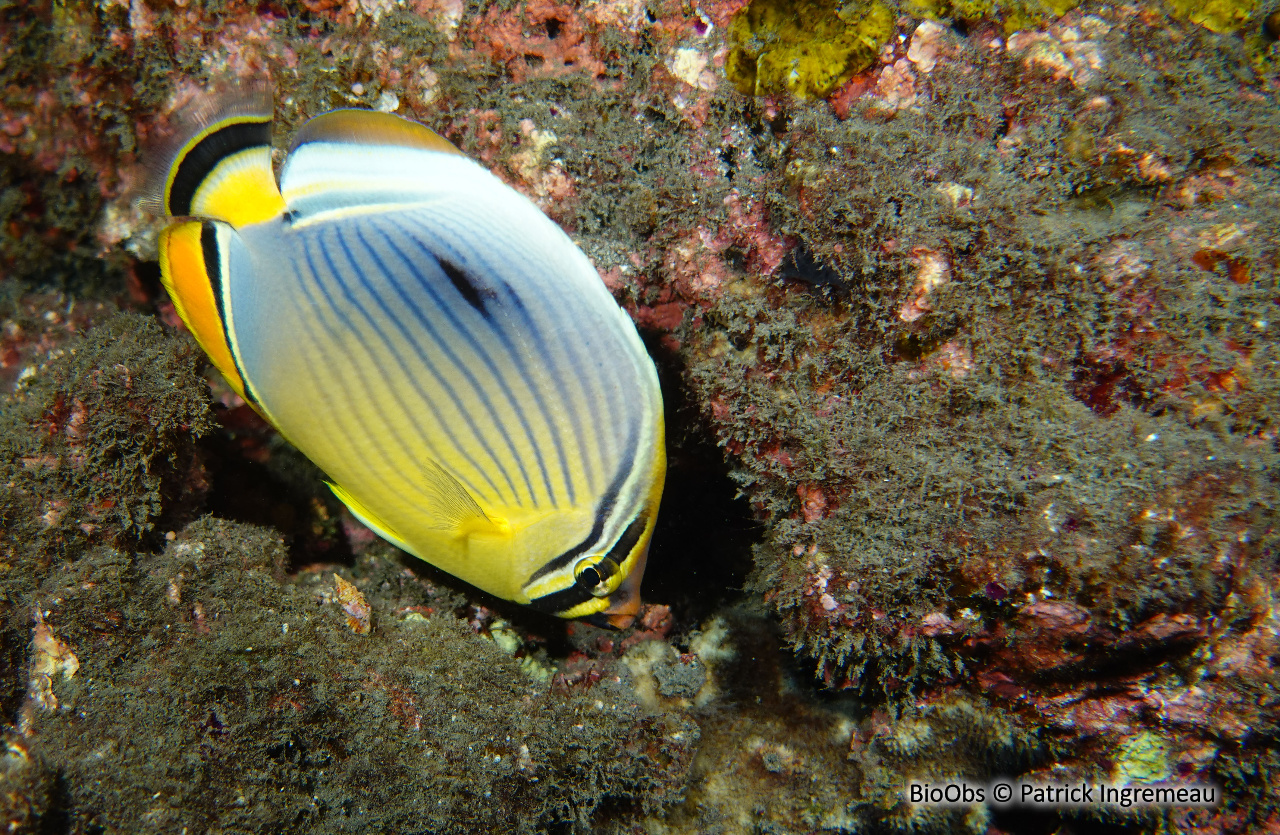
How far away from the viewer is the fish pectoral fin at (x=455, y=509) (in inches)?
67.0

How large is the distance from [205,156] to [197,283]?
338 millimetres

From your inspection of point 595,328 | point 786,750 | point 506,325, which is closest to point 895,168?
point 595,328

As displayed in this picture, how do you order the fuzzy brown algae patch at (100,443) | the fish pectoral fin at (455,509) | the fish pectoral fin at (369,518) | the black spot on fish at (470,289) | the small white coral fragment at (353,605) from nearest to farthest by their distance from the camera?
the black spot on fish at (470,289), the fish pectoral fin at (455,509), the fish pectoral fin at (369,518), the fuzzy brown algae patch at (100,443), the small white coral fragment at (353,605)

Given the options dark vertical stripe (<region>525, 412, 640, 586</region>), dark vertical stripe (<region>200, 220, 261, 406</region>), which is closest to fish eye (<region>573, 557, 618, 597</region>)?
dark vertical stripe (<region>525, 412, 640, 586</region>)

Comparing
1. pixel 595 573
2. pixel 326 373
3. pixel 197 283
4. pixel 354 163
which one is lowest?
pixel 595 573

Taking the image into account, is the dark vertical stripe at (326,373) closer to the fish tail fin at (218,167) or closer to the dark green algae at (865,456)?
the fish tail fin at (218,167)

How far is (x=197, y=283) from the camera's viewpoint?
1655mm

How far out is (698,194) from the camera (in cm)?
209

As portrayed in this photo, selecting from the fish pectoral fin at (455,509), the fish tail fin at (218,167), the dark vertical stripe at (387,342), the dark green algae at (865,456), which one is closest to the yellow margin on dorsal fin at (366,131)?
the fish tail fin at (218,167)

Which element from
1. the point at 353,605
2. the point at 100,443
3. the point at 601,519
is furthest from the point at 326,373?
the point at 100,443

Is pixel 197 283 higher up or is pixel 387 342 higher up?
pixel 197 283

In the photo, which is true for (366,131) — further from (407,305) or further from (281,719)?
(281,719)

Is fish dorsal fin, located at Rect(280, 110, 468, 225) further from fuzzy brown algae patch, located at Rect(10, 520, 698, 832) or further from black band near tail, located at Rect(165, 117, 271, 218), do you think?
fuzzy brown algae patch, located at Rect(10, 520, 698, 832)

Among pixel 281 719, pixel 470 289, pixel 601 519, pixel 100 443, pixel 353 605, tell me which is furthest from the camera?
pixel 353 605
